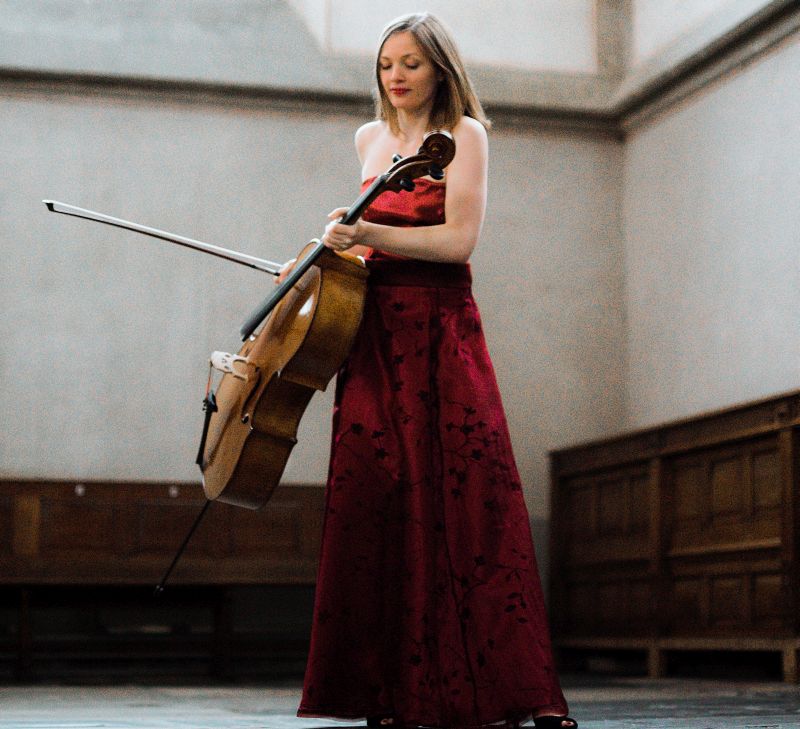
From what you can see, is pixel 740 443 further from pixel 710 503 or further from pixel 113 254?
pixel 113 254

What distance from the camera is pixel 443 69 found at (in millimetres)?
2832

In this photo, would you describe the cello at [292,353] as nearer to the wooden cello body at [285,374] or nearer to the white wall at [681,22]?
the wooden cello body at [285,374]

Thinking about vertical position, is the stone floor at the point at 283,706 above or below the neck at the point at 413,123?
below

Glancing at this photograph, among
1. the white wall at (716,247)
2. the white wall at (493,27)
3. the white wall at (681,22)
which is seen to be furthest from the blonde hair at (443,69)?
the white wall at (493,27)

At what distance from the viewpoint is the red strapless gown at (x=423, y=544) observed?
8.75 feet

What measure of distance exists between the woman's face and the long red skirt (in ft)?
1.45

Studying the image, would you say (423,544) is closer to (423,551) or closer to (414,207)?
(423,551)

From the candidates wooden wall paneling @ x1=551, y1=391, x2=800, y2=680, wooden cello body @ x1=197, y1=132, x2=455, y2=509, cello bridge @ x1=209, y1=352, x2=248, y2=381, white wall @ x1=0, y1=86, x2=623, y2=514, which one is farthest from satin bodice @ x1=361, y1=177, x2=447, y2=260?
white wall @ x1=0, y1=86, x2=623, y2=514

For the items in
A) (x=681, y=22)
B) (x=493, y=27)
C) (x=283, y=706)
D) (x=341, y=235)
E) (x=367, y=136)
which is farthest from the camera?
(x=493, y=27)

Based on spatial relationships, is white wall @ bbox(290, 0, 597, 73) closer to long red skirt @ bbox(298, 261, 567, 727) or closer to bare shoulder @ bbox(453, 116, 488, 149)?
bare shoulder @ bbox(453, 116, 488, 149)

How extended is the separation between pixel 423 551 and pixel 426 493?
124 mm

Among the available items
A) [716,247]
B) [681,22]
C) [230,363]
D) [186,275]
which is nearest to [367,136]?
[230,363]

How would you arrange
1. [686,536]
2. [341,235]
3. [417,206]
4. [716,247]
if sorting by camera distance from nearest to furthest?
1. [341,235]
2. [417,206]
3. [686,536]
4. [716,247]

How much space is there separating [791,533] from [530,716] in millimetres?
3409
